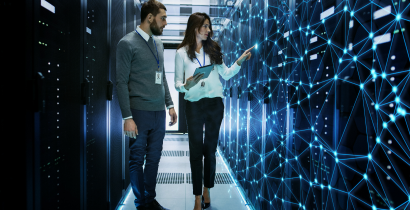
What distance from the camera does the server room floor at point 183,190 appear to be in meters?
2.15

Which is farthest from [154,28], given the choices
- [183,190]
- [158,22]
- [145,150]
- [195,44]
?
[183,190]

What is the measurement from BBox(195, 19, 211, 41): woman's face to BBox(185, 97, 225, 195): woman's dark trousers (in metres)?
0.50

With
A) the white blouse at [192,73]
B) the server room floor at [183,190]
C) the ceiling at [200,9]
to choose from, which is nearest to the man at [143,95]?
the white blouse at [192,73]

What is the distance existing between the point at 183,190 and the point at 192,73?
4.22 feet

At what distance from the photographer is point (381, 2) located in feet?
2.32

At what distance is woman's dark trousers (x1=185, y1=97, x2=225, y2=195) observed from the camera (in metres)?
1.86

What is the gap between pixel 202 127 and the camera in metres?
1.92

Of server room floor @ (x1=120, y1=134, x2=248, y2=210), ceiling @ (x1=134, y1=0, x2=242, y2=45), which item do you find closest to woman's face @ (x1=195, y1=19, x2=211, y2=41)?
ceiling @ (x1=134, y1=0, x2=242, y2=45)

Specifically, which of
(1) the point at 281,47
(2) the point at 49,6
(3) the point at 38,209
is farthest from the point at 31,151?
(1) the point at 281,47

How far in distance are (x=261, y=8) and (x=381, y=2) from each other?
1264 millimetres

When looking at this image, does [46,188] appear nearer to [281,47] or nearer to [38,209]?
[38,209]

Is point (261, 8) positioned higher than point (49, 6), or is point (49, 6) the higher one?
point (261, 8)

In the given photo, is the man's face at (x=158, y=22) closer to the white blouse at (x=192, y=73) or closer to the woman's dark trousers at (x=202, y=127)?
the white blouse at (x=192, y=73)

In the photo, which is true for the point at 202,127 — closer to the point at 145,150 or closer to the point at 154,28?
the point at 145,150
